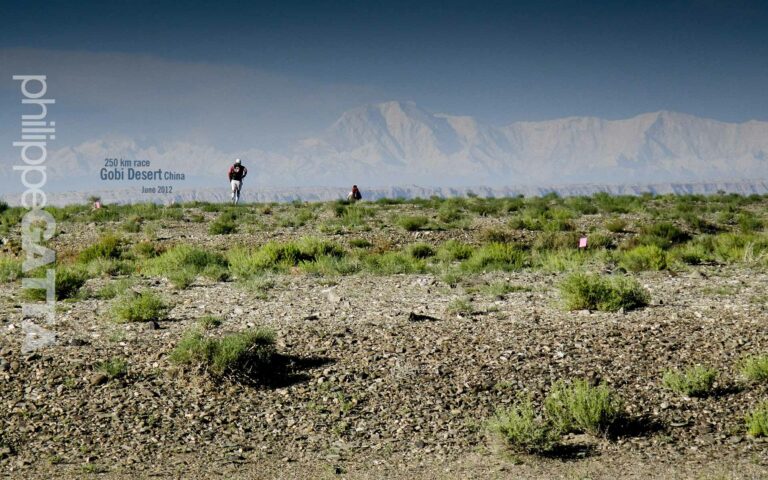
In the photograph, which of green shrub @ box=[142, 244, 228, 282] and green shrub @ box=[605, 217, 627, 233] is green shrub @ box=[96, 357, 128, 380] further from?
green shrub @ box=[605, 217, 627, 233]

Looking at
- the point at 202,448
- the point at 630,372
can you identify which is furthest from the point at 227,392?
the point at 630,372

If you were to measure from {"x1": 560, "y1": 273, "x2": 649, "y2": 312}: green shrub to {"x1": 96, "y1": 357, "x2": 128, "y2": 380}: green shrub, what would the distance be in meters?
7.39

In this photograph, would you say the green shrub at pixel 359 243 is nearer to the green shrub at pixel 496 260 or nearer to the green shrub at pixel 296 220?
the green shrub at pixel 496 260

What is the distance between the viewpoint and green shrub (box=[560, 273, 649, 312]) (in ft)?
39.9

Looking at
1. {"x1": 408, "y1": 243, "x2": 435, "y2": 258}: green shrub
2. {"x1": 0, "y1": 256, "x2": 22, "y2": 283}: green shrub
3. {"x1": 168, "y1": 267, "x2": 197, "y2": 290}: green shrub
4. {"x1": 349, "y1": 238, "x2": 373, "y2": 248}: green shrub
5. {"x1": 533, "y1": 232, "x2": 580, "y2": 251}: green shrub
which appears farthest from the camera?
{"x1": 349, "y1": 238, "x2": 373, "y2": 248}: green shrub

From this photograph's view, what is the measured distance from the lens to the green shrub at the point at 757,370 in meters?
8.68

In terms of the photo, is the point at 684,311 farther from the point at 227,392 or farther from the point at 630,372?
the point at 227,392

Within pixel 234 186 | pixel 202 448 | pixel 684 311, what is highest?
pixel 234 186

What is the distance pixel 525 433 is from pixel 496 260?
1158cm

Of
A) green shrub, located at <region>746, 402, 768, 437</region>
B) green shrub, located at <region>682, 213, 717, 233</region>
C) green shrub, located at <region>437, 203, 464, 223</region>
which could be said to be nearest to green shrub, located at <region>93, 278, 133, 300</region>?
green shrub, located at <region>746, 402, 768, 437</region>

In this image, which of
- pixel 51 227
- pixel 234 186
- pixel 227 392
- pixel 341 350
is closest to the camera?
pixel 227 392

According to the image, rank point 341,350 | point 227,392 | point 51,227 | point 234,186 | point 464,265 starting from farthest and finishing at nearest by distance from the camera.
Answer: point 234,186, point 51,227, point 464,265, point 341,350, point 227,392

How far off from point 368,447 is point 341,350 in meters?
2.68

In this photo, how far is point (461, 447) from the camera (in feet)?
24.5
